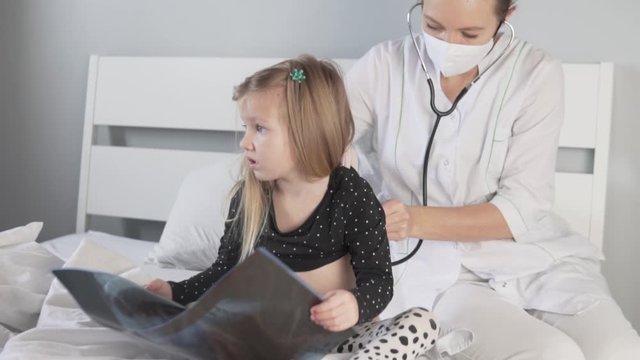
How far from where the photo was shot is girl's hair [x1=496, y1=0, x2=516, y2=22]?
1439 mm

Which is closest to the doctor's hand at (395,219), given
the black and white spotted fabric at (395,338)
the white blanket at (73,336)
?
the black and white spotted fabric at (395,338)

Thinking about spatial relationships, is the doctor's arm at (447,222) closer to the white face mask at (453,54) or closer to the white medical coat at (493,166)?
the white medical coat at (493,166)

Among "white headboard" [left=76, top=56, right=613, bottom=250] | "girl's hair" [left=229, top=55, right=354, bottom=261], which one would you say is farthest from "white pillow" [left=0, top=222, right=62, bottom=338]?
"white headboard" [left=76, top=56, right=613, bottom=250]

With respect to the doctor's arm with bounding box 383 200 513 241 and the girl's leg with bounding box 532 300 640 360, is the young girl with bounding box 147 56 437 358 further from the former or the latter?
the girl's leg with bounding box 532 300 640 360

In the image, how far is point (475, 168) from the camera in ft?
5.02

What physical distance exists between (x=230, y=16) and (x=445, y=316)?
4.38 ft

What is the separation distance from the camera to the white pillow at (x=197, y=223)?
6.23ft

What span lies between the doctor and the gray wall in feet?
1.56

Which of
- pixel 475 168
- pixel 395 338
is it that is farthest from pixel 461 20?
pixel 395 338

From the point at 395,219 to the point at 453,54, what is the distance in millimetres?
368

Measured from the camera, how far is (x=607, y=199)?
1995 mm

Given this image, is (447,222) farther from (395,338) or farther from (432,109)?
(395,338)

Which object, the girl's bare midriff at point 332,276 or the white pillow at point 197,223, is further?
the white pillow at point 197,223

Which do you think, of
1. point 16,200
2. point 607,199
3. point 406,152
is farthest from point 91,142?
point 607,199
